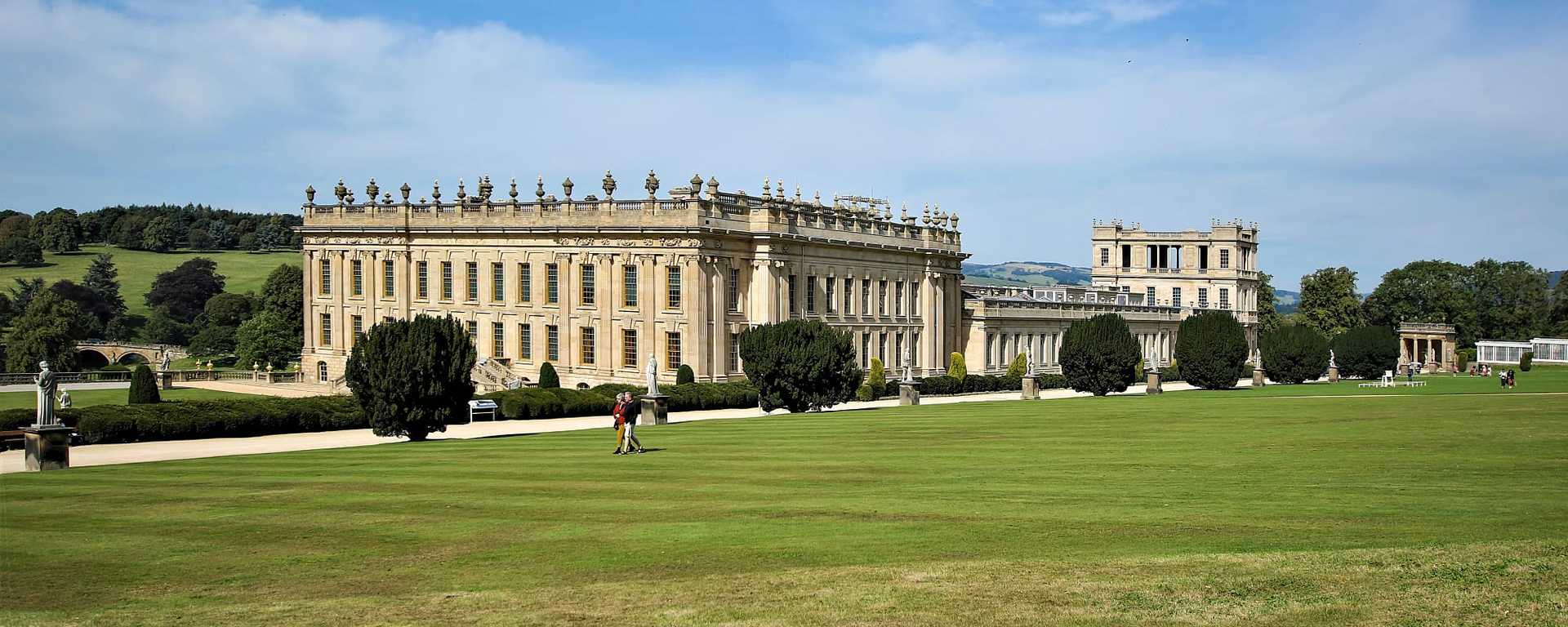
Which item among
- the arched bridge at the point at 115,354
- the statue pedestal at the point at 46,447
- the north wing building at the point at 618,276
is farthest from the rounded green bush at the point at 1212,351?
the arched bridge at the point at 115,354

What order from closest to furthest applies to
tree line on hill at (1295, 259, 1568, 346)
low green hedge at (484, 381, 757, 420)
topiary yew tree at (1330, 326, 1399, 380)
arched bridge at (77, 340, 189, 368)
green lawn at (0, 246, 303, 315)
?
low green hedge at (484, 381, 757, 420)
topiary yew tree at (1330, 326, 1399, 380)
arched bridge at (77, 340, 189, 368)
tree line on hill at (1295, 259, 1568, 346)
green lawn at (0, 246, 303, 315)

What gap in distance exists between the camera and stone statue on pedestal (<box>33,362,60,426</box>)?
32156 millimetres

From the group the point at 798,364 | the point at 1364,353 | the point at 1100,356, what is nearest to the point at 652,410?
the point at 798,364

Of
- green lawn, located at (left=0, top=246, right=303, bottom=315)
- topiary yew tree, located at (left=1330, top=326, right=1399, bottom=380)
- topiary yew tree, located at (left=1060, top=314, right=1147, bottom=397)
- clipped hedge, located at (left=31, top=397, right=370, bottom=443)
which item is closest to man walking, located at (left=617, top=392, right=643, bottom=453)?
clipped hedge, located at (left=31, top=397, right=370, bottom=443)

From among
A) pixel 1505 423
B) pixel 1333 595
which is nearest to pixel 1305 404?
pixel 1505 423

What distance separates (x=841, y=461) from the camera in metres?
27.8

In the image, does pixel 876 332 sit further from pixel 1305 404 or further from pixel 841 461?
pixel 841 461

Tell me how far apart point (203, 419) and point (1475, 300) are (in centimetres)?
13603

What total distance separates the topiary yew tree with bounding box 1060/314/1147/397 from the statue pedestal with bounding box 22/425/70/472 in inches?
1855

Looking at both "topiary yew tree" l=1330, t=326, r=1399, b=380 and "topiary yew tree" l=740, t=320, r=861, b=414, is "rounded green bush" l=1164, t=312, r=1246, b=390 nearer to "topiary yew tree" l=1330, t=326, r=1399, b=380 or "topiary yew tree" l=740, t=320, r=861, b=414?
"topiary yew tree" l=1330, t=326, r=1399, b=380

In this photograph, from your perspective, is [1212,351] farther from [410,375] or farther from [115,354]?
[115,354]

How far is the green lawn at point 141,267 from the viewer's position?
528 feet

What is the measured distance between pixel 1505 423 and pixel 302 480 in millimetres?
25382

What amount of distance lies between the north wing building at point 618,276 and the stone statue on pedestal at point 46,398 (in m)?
36.6
